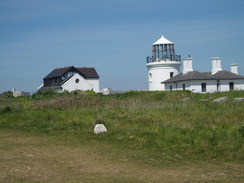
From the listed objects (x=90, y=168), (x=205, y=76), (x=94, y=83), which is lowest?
(x=90, y=168)

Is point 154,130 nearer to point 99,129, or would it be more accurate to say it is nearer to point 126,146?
point 126,146

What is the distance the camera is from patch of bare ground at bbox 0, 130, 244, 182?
905cm

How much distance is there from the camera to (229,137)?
1257 centimetres

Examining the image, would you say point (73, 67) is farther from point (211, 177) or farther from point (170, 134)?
point (211, 177)

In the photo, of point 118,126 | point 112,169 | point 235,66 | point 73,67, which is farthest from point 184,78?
point 112,169

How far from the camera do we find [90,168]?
10273 millimetres

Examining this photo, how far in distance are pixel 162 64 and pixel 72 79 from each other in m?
19.0

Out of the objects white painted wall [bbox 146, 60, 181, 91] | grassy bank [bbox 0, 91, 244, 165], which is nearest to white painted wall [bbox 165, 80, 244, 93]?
white painted wall [bbox 146, 60, 181, 91]

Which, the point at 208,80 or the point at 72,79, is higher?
the point at 72,79

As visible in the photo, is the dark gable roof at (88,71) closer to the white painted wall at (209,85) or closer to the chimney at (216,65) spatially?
the white painted wall at (209,85)

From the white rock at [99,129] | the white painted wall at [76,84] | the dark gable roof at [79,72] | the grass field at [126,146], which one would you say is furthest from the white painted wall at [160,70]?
the white rock at [99,129]

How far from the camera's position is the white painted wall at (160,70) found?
5316 centimetres

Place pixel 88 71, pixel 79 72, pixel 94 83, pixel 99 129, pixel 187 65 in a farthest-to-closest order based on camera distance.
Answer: pixel 88 71, pixel 94 83, pixel 79 72, pixel 187 65, pixel 99 129

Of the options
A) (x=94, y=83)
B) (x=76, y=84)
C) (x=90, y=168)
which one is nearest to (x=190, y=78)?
(x=76, y=84)
